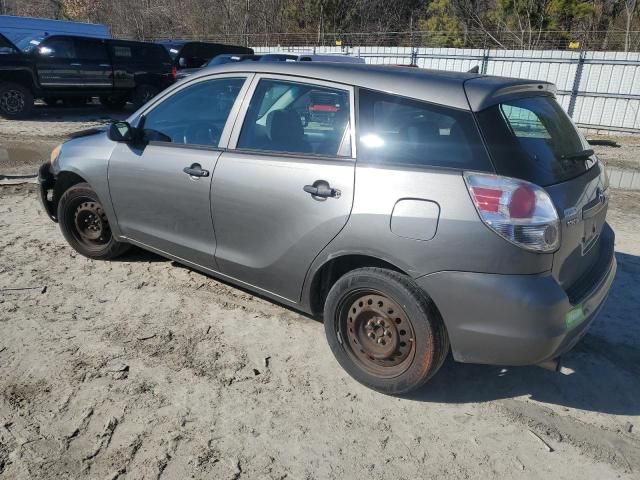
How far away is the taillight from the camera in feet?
7.85

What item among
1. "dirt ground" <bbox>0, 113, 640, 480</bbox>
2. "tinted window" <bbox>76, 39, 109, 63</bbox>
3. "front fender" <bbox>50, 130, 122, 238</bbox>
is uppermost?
"tinted window" <bbox>76, 39, 109, 63</bbox>

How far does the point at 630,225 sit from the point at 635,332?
284 centimetres

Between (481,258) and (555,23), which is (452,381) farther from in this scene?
(555,23)

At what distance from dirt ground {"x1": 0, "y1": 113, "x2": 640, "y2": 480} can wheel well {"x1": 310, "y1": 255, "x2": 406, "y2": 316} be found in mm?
373

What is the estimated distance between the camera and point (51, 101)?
14.2 metres

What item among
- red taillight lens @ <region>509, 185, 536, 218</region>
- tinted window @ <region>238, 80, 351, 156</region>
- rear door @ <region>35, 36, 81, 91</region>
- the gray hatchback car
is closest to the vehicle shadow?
the gray hatchback car

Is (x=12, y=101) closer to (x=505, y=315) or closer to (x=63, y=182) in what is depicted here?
(x=63, y=182)

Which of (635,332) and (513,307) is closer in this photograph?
(513,307)

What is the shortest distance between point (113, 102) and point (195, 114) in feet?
42.0

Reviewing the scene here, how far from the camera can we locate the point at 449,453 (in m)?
2.52

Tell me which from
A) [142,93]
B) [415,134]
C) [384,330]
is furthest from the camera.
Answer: [142,93]

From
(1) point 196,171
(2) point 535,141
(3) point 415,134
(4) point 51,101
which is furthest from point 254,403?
(4) point 51,101

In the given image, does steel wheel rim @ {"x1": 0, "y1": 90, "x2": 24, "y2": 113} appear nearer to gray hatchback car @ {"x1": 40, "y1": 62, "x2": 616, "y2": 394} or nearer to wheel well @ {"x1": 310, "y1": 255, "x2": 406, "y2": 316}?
gray hatchback car @ {"x1": 40, "y1": 62, "x2": 616, "y2": 394}

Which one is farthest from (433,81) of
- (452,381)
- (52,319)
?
(52,319)
